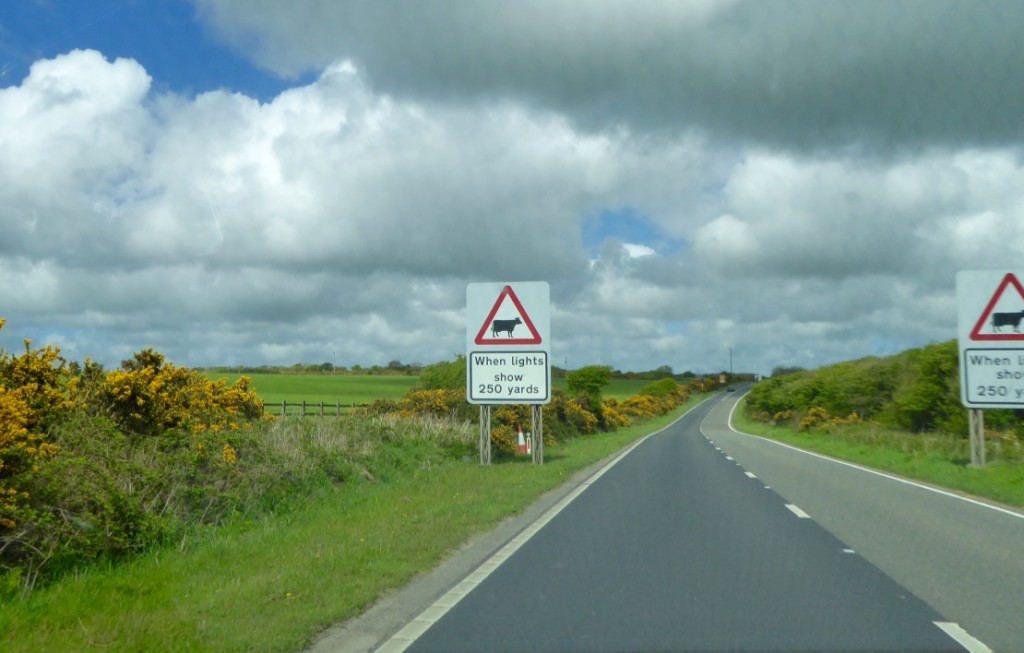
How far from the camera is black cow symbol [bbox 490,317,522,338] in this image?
863 inches

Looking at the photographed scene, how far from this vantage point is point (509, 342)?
2203cm

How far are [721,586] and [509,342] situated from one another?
46.5 ft

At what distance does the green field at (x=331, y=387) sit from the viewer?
232 feet

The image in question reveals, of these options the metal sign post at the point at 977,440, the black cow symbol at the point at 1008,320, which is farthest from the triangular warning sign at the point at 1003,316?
the metal sign post at the point at 977,440

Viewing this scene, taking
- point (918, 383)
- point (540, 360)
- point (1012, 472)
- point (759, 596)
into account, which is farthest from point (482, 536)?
point (918, 383)

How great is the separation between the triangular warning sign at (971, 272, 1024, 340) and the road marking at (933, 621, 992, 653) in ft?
51.3

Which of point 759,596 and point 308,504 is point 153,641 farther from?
point 308,504

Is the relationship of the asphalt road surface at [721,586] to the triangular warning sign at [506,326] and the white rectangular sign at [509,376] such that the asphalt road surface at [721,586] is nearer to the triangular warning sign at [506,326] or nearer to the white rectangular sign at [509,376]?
the white rectangular sign at [509,376]

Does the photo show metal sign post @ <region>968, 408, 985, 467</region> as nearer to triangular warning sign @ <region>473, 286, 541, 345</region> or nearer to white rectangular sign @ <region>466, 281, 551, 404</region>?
white rectangular sign @ <region>466, 281, 551, 404</region>

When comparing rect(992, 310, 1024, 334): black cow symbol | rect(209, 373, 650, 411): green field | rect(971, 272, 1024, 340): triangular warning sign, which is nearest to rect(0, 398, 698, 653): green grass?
rect(971, 272, 1024, 340): triangular warning sign

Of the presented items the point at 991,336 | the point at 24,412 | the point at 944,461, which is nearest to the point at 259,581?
the point at 24,412

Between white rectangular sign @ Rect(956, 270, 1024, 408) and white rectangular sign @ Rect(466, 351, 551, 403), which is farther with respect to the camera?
white rectangular sign @ Rect(466, 351, 551, 403)

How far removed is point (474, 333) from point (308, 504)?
9.02m

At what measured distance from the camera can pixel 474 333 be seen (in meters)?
22.1
